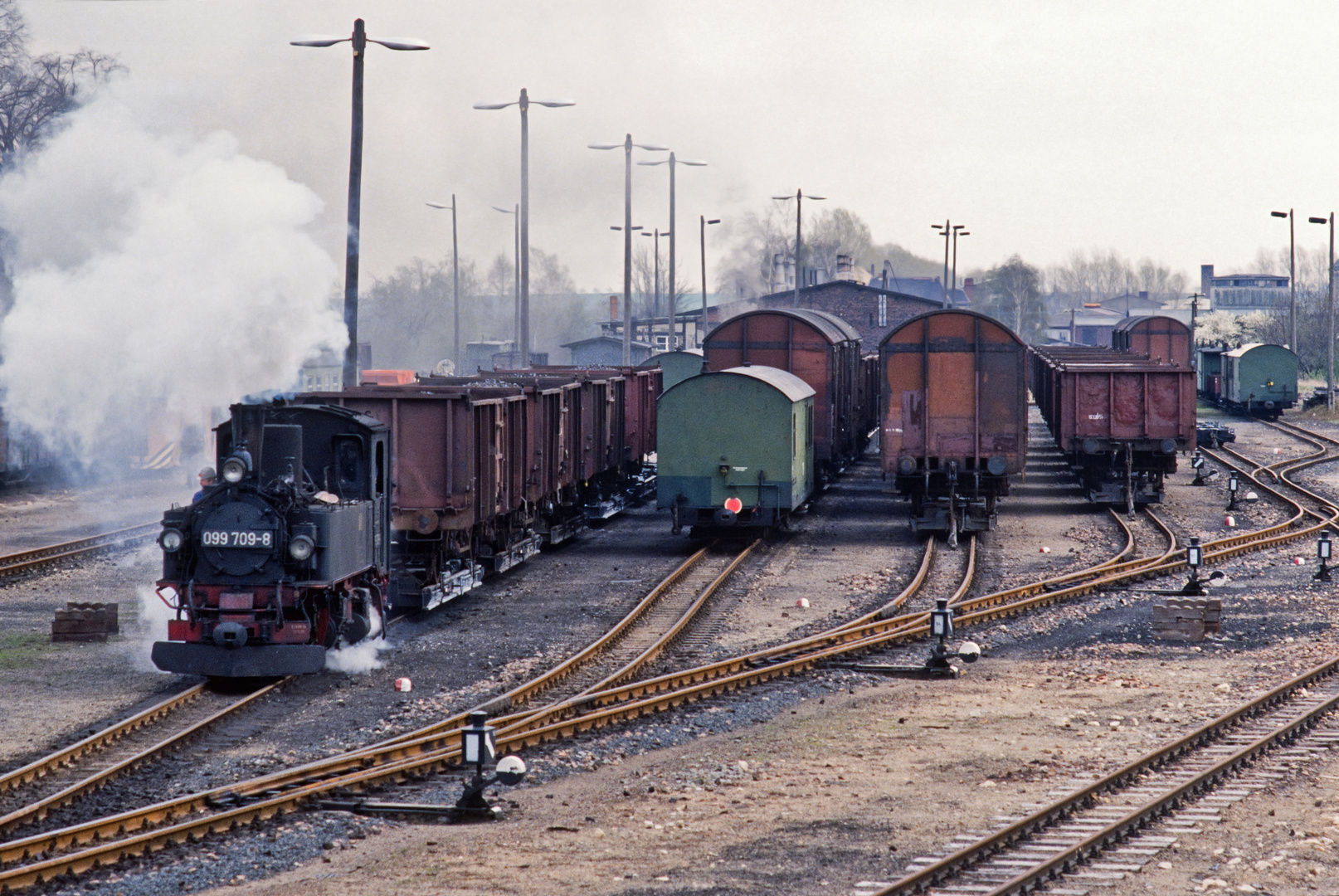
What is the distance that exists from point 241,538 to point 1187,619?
10688mm

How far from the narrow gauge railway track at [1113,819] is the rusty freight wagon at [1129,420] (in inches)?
644

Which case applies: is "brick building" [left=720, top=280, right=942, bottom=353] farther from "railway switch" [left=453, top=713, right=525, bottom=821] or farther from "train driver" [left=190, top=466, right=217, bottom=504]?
"railway switch" [left=453, top=713, right=525, bottom=821]

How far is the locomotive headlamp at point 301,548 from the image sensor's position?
13820 mm

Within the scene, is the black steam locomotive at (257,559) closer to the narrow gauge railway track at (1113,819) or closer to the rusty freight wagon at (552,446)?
the narrow gauge railway track at (1113,819)

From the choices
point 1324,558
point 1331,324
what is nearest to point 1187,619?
point 1324,558

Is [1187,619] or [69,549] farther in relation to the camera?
[69,549]

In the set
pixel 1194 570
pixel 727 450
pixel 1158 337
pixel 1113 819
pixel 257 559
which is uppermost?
pixel 1158 337

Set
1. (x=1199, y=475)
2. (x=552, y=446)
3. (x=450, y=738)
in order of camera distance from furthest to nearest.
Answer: (x=1199, y=475), (x=552, y=446), (x=450, y=738)

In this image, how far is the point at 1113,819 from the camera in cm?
1010

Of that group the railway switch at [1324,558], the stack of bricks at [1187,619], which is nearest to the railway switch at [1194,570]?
the stack of bricks at [1187,619]

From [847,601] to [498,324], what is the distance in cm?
11293

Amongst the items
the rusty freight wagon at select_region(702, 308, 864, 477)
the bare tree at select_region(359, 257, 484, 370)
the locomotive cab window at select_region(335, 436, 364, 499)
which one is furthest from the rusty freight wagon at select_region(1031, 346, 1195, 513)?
the bare tree at select_region(359, 257, 484, 370)

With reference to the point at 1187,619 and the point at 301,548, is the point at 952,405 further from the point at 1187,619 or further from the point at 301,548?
the point at 301,548

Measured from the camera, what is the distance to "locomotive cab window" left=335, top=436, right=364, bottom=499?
50.2 ft
